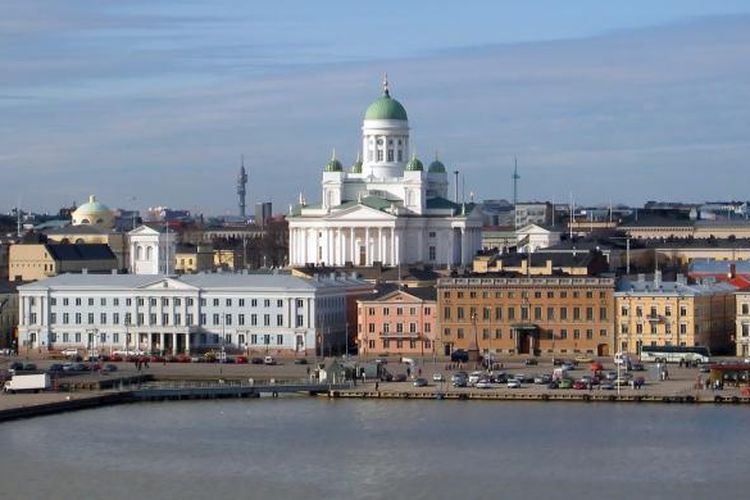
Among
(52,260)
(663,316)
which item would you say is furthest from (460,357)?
(52,260)

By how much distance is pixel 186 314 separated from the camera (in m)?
75.7

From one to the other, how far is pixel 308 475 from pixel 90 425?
383 inches

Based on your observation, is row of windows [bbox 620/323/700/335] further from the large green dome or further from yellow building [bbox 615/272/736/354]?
the large green dome

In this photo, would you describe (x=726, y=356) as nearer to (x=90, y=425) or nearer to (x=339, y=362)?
(x=339, y=362)

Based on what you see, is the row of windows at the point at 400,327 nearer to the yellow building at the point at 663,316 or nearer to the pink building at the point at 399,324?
the pink building at the point at 399,324

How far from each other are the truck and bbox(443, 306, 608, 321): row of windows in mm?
15237

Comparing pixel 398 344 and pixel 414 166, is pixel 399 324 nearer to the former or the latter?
pixel 398 344

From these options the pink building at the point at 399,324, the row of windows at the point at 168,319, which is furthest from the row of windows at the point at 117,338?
the pink building at the point at 399,324

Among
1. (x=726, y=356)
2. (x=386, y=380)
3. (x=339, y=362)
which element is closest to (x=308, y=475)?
(x=386, y=380)

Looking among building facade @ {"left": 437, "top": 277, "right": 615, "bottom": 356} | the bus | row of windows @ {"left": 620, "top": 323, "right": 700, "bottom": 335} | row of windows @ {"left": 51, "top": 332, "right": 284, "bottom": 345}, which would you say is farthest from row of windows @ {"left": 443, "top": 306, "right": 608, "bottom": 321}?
row of windows @ {"left": 51, "top": 332, "right": 284, "bottom": 345}

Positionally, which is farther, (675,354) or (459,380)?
(675,354)

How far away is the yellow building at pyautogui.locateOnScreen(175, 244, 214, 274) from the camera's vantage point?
344 feet

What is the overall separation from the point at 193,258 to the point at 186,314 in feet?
101

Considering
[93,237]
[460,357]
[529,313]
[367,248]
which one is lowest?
[460,357]
